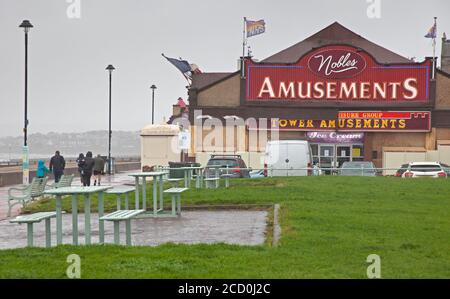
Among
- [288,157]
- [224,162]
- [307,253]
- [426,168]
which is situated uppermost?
[288,157]

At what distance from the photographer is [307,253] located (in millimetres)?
11656

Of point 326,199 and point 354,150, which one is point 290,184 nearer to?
point 326,199

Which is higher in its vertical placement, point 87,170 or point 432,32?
point 432,32

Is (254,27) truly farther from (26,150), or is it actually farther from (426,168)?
(26,150)

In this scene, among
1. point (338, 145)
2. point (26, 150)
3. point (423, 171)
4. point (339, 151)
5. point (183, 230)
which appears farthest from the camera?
point (339, 151)

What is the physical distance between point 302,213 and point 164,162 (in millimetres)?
33328

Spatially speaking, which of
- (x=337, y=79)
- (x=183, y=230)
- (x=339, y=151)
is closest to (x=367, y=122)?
(x=339, y=151)

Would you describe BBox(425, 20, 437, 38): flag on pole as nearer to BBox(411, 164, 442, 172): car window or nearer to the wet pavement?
BBox(411, 164, 442, 172): car window

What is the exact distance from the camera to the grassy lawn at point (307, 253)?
993cm

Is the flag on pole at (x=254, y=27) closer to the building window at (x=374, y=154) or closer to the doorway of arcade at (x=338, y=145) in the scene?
the doorway of arcade at (x=338, y=145)

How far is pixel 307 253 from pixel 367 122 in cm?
4729

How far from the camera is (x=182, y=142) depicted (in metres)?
49.8

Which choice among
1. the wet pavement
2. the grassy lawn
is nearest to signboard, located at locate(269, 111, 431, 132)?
the wet pavement
